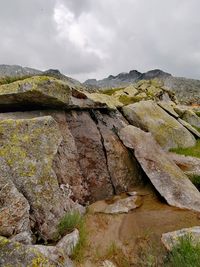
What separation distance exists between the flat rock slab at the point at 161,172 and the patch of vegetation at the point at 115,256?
10.3 feet

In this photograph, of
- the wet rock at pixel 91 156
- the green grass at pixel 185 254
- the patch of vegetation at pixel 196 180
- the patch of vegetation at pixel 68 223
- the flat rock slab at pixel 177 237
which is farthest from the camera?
the patch of vegetation at pixel 196 180

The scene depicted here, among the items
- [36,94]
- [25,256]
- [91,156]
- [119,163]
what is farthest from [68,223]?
[36,94]

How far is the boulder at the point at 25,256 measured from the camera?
21.1ft

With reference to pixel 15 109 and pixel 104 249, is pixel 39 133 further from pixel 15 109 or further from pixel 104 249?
pixel 104 249

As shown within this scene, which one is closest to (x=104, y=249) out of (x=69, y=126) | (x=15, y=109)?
(x=69, y=126)

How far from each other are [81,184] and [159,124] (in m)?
8.51

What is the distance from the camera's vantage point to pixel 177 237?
25.7ft

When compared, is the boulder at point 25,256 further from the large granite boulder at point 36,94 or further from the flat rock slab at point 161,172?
the large granite boulder at point 36,94

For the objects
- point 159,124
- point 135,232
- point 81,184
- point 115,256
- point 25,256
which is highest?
point 159,124

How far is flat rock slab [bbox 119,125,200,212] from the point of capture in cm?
1104

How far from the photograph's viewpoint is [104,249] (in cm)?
852

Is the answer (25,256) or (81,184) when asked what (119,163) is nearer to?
(81,184)

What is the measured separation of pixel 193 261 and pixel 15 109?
870cm

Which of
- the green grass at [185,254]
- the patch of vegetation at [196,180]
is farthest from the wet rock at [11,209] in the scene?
the patch of vegetation at [196,180]
